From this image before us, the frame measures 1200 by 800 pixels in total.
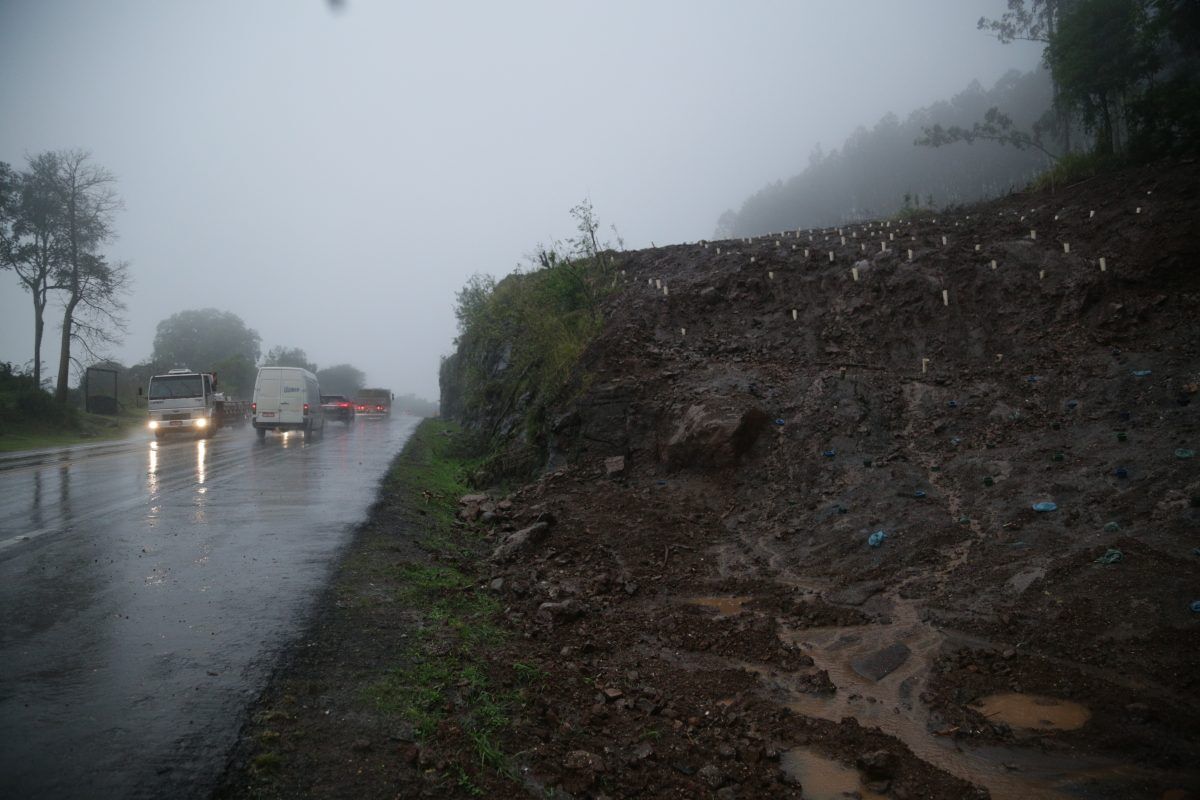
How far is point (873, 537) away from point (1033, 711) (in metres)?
3.12

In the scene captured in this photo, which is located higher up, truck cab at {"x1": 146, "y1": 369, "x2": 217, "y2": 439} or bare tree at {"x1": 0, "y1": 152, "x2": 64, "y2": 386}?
bare tree at {"x1": 0, "y1": 152, "x2": 64, "y2": 386}

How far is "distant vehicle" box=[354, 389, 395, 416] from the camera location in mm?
49875

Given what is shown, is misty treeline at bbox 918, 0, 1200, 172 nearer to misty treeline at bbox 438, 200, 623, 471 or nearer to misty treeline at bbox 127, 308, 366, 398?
misty treeline at bbox 438, 200, 623, 471

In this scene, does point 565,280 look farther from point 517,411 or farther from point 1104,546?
point 1104,546

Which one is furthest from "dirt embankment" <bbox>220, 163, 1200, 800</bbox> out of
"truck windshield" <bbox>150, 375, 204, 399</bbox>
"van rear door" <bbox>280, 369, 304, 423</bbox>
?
"truck windshield" <bbox>150, 375, 204, 399</bbox>

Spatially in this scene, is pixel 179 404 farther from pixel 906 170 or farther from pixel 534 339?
pixel 906 170

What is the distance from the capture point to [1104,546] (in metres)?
6.15

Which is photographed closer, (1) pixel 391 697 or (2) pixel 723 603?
(1) pixel 391 697

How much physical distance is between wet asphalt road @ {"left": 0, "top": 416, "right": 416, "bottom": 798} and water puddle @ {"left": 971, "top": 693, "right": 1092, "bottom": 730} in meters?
4.91

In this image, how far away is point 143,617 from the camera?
495 cm

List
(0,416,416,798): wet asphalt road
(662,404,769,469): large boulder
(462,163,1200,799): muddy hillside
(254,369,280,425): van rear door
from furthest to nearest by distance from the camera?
(254,369,280,425): van rear door → (662,404,769,469): large boulder → (462,163,1200,799): muddy hillside → (0,416,416,798): wet asphalt road

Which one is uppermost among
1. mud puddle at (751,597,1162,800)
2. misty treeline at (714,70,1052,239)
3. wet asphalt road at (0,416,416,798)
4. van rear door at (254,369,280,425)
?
misty treeline at (714,70,1052,239)

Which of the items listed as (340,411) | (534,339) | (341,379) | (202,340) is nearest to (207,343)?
(202,340)

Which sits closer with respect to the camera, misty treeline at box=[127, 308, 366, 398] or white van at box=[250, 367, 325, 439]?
white van at box=[250, 367, 325, 439]
